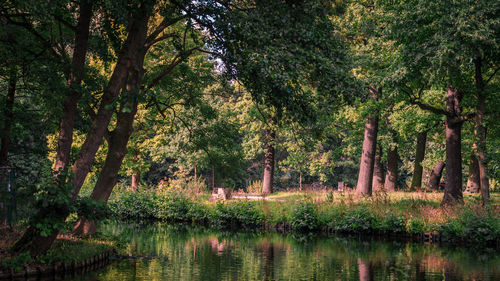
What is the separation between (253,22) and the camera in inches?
432

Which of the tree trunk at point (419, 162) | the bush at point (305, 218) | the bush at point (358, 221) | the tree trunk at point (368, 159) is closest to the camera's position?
the bush at point (358, 221)

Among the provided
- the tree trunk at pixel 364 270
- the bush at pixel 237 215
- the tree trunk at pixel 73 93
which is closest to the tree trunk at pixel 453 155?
the bush at pixel 237 215

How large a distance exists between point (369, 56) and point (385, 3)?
240cm

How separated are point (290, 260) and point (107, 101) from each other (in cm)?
672

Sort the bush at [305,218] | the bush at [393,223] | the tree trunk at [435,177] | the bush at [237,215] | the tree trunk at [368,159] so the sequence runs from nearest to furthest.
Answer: the bush at [393,223] < the bush at [305,218] < the bush at [237,215] < the tree trunk at [368,159] < the tree trunk at [435,177]

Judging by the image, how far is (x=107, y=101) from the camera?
12.1m

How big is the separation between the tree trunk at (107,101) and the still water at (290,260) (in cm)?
248

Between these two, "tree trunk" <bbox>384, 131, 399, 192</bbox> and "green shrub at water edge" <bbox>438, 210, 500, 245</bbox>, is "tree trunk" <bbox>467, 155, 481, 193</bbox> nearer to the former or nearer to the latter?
"tree trunk" <bbox>384, 131, 399, 192</bbox>

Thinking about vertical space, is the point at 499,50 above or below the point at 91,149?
above

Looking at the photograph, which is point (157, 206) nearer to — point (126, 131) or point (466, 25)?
point (126, 131)

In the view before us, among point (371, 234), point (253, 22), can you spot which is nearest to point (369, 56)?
point (371, 234)

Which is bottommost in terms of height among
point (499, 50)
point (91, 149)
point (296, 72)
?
point (91, 149)

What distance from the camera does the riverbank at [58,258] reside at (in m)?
10.6

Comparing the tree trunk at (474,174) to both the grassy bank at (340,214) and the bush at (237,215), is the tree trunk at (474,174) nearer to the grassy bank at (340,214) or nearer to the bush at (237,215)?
the grassy bank at (340,214)
